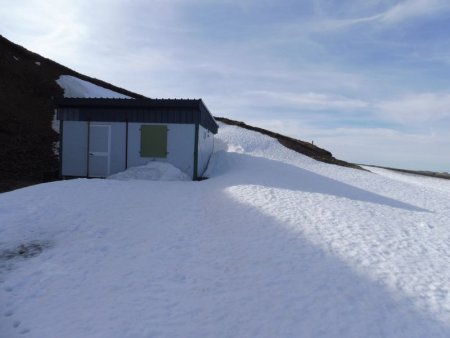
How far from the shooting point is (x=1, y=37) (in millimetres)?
34594

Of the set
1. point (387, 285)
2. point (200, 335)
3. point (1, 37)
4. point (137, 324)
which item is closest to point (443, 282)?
point (387, 285)

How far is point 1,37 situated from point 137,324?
40.4 m

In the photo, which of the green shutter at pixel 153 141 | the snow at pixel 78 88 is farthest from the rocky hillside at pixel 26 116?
the green shutter at pixel 153 141

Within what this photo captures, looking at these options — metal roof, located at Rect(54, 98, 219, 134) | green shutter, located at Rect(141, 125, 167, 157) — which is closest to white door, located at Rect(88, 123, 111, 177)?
metal roof, located at Rect(54, 98, 219, 134)

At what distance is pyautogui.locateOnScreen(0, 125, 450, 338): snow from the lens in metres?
4.84

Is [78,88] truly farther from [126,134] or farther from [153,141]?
[153,141]

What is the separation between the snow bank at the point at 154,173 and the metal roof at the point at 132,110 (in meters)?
2.37

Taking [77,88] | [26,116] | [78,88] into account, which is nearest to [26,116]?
[26,116]

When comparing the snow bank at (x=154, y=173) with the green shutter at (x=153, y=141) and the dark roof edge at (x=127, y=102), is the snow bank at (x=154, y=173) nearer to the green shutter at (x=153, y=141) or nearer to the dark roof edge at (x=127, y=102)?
the green shutter at (x=153, y=141)

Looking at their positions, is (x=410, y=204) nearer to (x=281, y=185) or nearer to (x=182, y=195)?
Result: (x=281, y=185)

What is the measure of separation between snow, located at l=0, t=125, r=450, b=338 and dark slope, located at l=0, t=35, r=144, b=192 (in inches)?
332

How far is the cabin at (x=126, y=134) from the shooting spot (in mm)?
16953

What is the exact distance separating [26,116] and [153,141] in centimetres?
1569

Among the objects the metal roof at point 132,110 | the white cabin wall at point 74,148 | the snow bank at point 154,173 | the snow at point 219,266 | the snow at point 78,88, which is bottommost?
the snow at point 219,266
